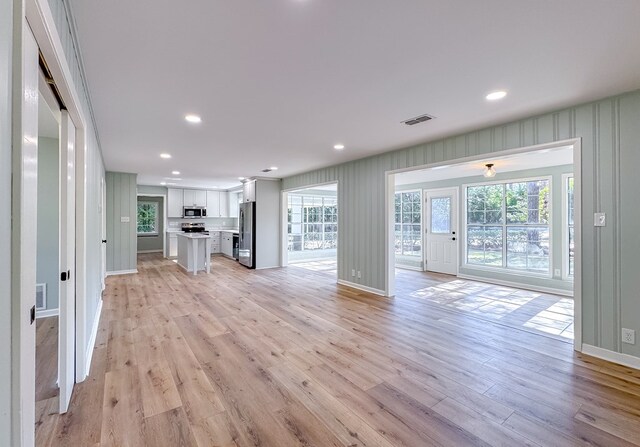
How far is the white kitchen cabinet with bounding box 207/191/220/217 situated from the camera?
10758 millimetres

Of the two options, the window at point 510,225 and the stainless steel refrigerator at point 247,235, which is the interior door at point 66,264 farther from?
the window at point 510,225

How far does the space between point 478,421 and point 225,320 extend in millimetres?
2937

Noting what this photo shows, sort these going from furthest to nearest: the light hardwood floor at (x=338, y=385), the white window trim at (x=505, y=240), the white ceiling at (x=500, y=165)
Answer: the white window trim at (x=505, y=240)
the white ceiling at (x=500, y=165)
the light hardwood floor at (x=338, y=385)

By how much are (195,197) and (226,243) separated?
2.03 m

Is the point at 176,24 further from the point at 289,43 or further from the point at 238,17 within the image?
the point at 289,43

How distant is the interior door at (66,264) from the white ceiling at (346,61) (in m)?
0.63

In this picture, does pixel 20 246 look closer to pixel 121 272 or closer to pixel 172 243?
pixel 121 272

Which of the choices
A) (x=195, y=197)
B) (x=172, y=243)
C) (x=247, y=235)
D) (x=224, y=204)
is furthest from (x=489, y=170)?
(x=172, y=243)

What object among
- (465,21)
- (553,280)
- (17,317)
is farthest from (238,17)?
(553,280)

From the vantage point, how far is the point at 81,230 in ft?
7.61

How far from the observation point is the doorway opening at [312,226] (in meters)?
9.20

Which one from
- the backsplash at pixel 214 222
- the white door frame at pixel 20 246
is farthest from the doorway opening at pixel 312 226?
the white door frame at pixel 20 246

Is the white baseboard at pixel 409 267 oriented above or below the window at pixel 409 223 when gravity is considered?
below

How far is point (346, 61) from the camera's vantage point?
2.11 metres
